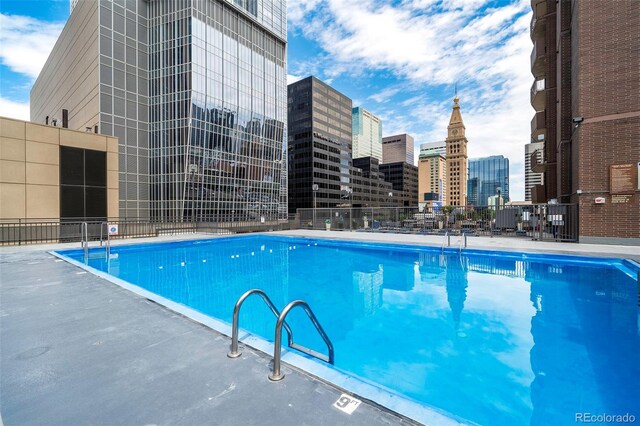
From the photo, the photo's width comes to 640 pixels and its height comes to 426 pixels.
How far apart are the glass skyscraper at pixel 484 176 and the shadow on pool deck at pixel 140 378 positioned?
162122mm

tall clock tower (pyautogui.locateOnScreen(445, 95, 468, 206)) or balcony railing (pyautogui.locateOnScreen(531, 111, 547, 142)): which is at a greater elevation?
tall clock tower (pyautogui.locateOnScreen(445, 95, 468, 206))

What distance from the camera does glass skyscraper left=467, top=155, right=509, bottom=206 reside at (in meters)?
150

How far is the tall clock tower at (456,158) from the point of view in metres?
124

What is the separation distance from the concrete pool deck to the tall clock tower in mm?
134158

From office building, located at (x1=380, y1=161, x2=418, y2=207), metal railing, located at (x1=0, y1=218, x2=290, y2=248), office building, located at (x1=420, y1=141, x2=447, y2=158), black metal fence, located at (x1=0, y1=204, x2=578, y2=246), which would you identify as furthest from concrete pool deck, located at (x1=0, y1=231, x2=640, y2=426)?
office building, located at (x1=420, y1=141, x2=447, y2=158)

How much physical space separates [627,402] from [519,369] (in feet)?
3.56

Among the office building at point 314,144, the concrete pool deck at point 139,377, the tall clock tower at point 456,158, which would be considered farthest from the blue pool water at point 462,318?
the tall clock tower at point 456,158

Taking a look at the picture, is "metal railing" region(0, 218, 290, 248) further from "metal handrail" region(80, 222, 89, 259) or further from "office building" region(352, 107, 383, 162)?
"office building" region(352, 107, 383, 162)

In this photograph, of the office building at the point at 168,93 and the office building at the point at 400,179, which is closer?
the office building at the point at 168,93

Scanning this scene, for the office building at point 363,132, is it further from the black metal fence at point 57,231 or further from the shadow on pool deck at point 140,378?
the shadow on pool deck at point 140,378

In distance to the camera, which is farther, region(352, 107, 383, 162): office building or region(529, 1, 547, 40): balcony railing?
region(352, 107, 383, 162): office building

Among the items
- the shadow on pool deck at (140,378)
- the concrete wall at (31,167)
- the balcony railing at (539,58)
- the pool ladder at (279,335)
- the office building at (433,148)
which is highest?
the office building at (433,148)

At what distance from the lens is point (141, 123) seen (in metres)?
40.0

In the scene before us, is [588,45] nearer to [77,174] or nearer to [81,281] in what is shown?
[81,281]
